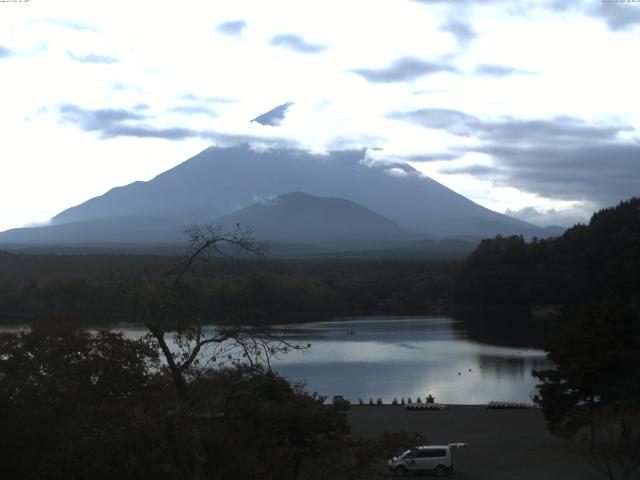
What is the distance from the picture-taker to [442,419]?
52.6 feet

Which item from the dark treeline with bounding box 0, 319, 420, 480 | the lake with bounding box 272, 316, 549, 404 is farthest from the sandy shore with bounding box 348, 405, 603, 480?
the dark treeline with bounding box 0, 319, 420, 480

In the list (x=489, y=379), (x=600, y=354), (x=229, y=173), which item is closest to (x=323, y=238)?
(x=229, y=173)

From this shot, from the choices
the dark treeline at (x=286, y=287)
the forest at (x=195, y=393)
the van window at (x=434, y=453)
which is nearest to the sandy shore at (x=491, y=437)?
the van window at (x=434, y=453)

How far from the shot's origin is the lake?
70.3 feet

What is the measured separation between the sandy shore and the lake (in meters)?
2.90

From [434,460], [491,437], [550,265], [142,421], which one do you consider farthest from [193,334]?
[550,265]

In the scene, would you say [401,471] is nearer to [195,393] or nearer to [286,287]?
[195,393]

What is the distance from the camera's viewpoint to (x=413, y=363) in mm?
26422

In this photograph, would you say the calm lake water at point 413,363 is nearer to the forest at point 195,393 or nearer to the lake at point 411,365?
the lake at point 411,365

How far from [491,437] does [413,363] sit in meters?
12.3

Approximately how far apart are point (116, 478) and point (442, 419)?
1151 centimetres

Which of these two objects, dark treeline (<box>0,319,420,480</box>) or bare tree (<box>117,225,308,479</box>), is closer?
bare tree (<box>117,225,308,479</box>)

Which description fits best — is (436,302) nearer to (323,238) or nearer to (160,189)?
(323,238)

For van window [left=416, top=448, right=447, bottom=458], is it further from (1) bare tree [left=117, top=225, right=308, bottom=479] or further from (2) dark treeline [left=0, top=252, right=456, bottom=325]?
(2) dark treeline [left=0, top=252, right=456, bottom=325]
